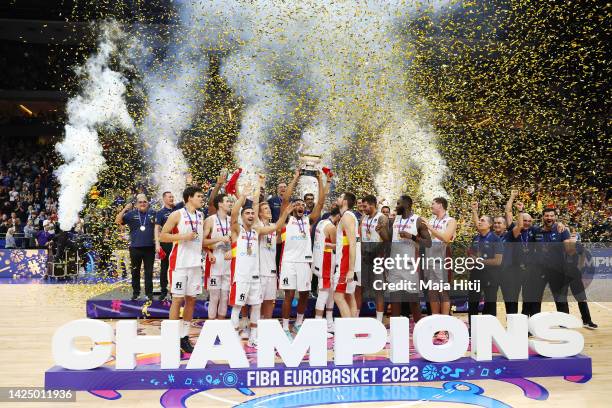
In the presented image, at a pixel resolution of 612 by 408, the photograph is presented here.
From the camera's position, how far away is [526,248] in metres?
8.11

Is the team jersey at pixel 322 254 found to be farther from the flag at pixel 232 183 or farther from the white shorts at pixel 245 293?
the flag at pixel 232 183

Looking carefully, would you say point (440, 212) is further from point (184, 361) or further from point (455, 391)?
point (184, 361)

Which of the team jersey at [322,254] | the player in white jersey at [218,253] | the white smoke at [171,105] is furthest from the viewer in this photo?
the white smoke at [171,105]

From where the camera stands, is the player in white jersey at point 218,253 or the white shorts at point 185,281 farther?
the player in white jersey at point 218,253

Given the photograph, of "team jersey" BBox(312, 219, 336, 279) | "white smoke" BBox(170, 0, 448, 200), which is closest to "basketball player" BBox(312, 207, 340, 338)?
"team jersey" BBox(312, 219, 336, 279)

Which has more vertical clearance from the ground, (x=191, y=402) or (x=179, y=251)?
(x=179, y=251)

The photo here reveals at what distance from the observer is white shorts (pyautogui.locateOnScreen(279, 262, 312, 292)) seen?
7.55 meters

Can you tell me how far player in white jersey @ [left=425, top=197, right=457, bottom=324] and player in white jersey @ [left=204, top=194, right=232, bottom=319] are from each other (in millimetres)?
2463

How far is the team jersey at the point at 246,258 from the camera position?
22.7ft

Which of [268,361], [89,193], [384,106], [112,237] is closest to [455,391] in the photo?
[268,361]

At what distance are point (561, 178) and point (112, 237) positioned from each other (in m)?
14.6

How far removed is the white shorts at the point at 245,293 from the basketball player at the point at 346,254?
3.04 ft

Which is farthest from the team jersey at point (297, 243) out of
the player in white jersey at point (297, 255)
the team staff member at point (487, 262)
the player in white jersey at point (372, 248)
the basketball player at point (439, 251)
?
the team staff member at point (487, 262)

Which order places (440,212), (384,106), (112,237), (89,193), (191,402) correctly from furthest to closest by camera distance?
(89,193) → (384,106) → (112,237) → (440,212) → (191,402)
